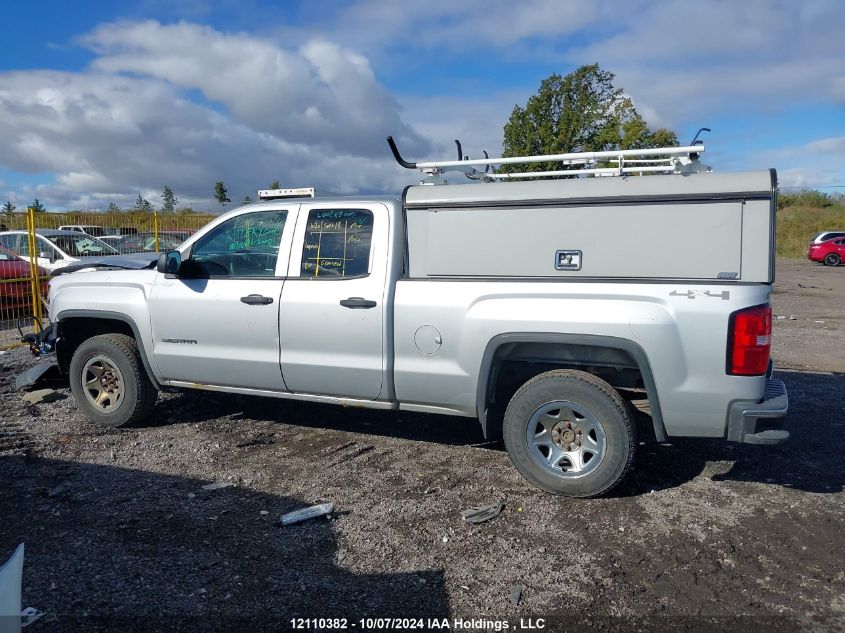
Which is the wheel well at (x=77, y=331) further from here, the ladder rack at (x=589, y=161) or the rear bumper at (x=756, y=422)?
the rear bumper at (x=756, y=422)

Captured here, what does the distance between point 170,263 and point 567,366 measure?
3.21 m

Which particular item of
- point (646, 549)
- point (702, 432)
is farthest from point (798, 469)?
point (646, 549)

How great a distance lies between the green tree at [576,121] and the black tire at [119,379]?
46.1 feet

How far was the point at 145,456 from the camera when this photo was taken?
17.6 feet

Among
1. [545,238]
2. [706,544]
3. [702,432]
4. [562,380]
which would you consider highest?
[545,238]

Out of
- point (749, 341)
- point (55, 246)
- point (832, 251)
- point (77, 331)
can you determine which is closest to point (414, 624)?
point (749, 341)

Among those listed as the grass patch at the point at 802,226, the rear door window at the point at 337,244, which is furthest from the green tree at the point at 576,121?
the grass patch at the point at 802,226

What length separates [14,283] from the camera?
1092 cm

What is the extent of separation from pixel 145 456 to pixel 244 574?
217cm

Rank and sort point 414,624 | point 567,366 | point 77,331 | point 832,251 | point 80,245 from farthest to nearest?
point 832,251, point 80,245, point 77,331, point 567,366, point 414,624

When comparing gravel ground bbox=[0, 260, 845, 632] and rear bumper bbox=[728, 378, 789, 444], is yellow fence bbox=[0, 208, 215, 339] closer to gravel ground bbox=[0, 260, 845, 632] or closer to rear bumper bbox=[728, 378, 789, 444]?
gravel ground bbox=[0, 260, 845, 632]

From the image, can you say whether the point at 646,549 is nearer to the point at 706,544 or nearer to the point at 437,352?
the point at 706,544

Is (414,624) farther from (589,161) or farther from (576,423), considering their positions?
(589,161)

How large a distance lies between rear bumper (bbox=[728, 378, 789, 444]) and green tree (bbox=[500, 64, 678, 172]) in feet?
47.4
